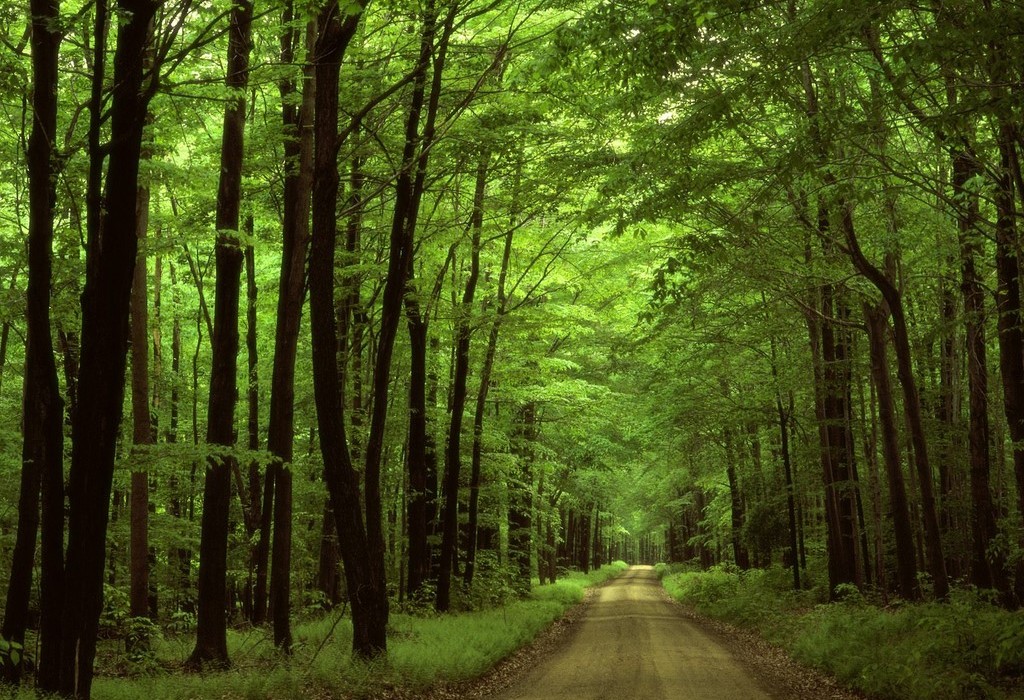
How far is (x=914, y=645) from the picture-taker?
10.9m

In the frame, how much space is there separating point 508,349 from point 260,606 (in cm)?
978

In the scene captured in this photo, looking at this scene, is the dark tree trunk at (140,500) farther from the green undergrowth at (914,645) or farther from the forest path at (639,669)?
the green undergrowth at (914,645)

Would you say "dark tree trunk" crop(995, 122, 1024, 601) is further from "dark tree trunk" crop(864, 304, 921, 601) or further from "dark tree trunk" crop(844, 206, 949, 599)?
"dark tree trunk" crop(864, 304, 921, 601)

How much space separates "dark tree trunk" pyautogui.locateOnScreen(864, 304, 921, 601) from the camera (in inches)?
608

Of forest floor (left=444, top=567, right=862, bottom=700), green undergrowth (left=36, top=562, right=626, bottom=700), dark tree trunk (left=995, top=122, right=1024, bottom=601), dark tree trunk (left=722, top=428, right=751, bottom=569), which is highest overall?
dark tree trunk (left=995, top=122, right=1024, bottom=601)

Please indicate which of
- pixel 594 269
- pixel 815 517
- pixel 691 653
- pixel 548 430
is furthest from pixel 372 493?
pixel 815 517

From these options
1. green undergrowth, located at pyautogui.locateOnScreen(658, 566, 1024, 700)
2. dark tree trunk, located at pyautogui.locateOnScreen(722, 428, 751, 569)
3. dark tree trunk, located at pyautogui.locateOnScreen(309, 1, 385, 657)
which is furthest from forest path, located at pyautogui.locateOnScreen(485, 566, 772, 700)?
dark tree trunk, located at pyautogui.locateOnScreen(722, 428, 751, 569)

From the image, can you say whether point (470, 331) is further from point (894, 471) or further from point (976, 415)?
point (976, 415)

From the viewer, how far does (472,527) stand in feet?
68.9

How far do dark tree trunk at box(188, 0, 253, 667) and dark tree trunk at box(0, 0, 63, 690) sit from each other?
8.63 ft

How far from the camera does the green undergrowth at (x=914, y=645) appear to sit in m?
8.98

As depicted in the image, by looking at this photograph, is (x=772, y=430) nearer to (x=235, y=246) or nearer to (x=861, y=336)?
(x=861, y=336)

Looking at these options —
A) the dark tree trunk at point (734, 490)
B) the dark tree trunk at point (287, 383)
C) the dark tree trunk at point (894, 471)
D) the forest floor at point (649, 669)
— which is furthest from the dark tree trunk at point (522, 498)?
the dark tree trunk at point (287, 383)

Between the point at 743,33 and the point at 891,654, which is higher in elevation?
the point at 743,33
